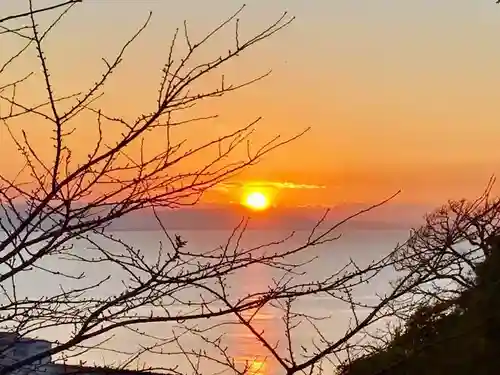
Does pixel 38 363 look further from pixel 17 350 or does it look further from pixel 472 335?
pixel 472 335

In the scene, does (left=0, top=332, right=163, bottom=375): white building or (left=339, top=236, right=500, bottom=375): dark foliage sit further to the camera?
(left=339, top=236, right=500, bottom=375): dark foliage

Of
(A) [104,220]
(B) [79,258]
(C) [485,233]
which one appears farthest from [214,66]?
(C) [485,233]

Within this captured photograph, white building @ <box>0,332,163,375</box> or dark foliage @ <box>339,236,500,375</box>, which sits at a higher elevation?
dark foliage @ <box>339,236,500,375</box>

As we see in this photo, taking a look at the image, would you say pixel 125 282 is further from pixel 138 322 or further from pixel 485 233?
pixel 485 233

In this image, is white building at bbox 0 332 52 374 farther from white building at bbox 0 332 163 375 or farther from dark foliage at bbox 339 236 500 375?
dark foliage at bbox 339 236 500 375

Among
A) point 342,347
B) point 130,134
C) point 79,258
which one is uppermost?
point 130,134

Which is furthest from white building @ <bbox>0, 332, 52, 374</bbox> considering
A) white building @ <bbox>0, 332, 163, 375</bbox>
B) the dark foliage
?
the dark foliage

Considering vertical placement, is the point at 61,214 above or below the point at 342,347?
above

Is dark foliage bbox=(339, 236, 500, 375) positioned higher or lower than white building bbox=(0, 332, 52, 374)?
higher

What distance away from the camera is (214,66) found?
1866 millimetres

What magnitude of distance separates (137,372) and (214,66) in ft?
3.04

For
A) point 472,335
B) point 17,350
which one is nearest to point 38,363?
point 17,350

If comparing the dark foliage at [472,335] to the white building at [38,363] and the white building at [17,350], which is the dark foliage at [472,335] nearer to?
the white building at [38,363]

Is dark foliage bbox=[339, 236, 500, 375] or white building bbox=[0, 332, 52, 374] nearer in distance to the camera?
white building bbox=[0, 332, 52, 374]
